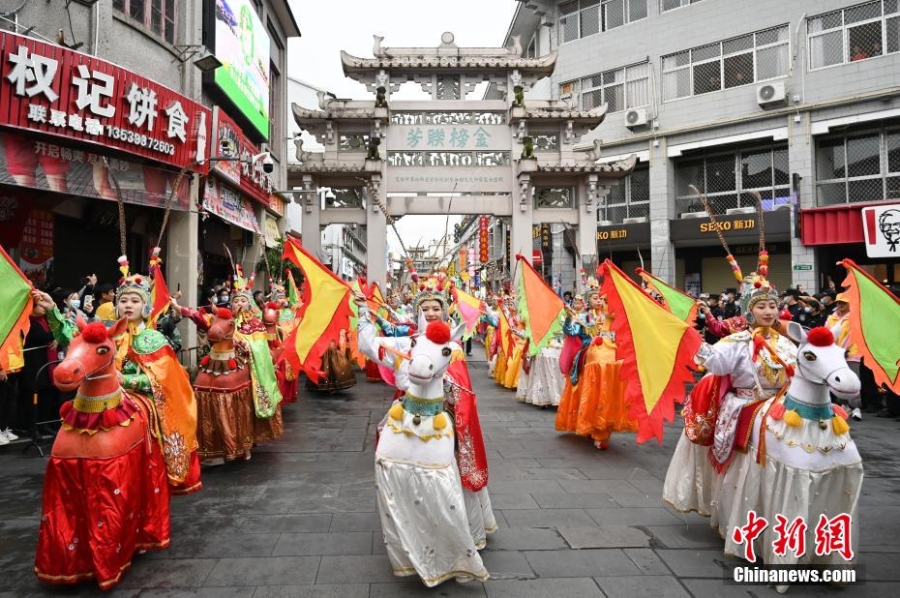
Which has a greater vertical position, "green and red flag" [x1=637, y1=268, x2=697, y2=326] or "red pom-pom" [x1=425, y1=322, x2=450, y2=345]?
"green and red flag" [x1=637, y1=268, x2=697, y2=326]

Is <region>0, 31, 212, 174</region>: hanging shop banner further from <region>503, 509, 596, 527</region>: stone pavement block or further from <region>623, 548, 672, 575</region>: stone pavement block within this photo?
<region>623, 548, 672, 575</region>: stone pavement block

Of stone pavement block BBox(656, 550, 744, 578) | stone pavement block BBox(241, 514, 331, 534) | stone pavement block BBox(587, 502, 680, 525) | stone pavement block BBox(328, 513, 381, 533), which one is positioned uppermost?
stone pavement block BBox(241, 514, 331, 534)

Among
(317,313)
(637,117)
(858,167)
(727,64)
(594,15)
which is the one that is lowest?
(317,313)

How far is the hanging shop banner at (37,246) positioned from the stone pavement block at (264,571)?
705 centimetres

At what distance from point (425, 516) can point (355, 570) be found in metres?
0.69

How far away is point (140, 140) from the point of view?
9250mm

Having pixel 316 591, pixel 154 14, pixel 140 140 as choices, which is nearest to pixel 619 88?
pixel 154 14

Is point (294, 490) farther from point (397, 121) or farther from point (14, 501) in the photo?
point (397, 121)

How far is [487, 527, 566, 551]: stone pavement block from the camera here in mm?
3889

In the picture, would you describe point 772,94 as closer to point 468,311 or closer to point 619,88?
point 619,88

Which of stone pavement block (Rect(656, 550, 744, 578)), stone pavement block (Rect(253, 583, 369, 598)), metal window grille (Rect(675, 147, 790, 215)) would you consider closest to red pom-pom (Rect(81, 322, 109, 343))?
stone pavement block (Rect(253, 583, 369, 598))

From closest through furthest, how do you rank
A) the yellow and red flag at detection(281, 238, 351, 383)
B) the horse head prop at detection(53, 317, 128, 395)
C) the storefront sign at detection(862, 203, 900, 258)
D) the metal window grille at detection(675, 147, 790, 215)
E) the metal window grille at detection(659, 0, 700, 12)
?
1. the horse head prop at detection(53, 317, 128, 395)
2. the yellow and red flag at detection(281, 238, 351, 383)
3. the storefront sign at detection(862, 203, 900, 258)
4. the metal window grille at detection(675, 147, 790, 215)
5. the metal window grille at detection(659, 0, 700, 12)

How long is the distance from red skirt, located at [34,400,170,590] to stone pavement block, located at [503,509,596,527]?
2570 millimetres

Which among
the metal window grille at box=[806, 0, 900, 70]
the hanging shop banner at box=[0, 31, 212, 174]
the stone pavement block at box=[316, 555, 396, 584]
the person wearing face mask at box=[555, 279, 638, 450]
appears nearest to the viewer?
the stone pavement block at box=[316, 555, 396, 584]
